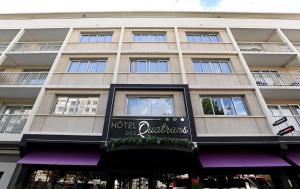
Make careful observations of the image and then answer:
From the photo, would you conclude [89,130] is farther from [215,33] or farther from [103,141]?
[215,33]

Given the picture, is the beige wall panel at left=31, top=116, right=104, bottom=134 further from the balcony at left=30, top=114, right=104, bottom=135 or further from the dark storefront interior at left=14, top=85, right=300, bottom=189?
the dark storefront interior at left=14, top=85, right=300, bottom=189

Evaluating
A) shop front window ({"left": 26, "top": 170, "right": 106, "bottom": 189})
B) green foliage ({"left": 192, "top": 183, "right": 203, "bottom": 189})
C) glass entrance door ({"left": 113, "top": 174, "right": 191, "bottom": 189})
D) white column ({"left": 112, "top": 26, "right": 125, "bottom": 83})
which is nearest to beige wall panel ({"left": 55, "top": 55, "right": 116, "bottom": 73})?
white column ({"left": 112, "top": 26, "right": 125, "bottom": 83})

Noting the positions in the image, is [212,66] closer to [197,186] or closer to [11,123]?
[197,186]

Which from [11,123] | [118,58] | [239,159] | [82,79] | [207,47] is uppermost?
[207,47]

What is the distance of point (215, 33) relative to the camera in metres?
16.1

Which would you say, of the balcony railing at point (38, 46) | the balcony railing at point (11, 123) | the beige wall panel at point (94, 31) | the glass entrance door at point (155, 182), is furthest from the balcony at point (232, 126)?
the balcony railing at point (38, 46)

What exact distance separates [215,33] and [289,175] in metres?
11.2

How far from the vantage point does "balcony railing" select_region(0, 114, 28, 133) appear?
39.0 feet

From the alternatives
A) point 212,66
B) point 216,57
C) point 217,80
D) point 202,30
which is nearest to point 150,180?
point 217,80

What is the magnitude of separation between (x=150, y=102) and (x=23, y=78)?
9967 millimetres

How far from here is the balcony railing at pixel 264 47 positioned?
1550cm

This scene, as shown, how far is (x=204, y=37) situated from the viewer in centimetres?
1584

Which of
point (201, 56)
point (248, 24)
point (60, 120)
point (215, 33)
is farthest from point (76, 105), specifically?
point (248, 24)

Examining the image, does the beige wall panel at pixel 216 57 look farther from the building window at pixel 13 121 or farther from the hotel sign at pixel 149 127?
the building window at pixel 13 121
